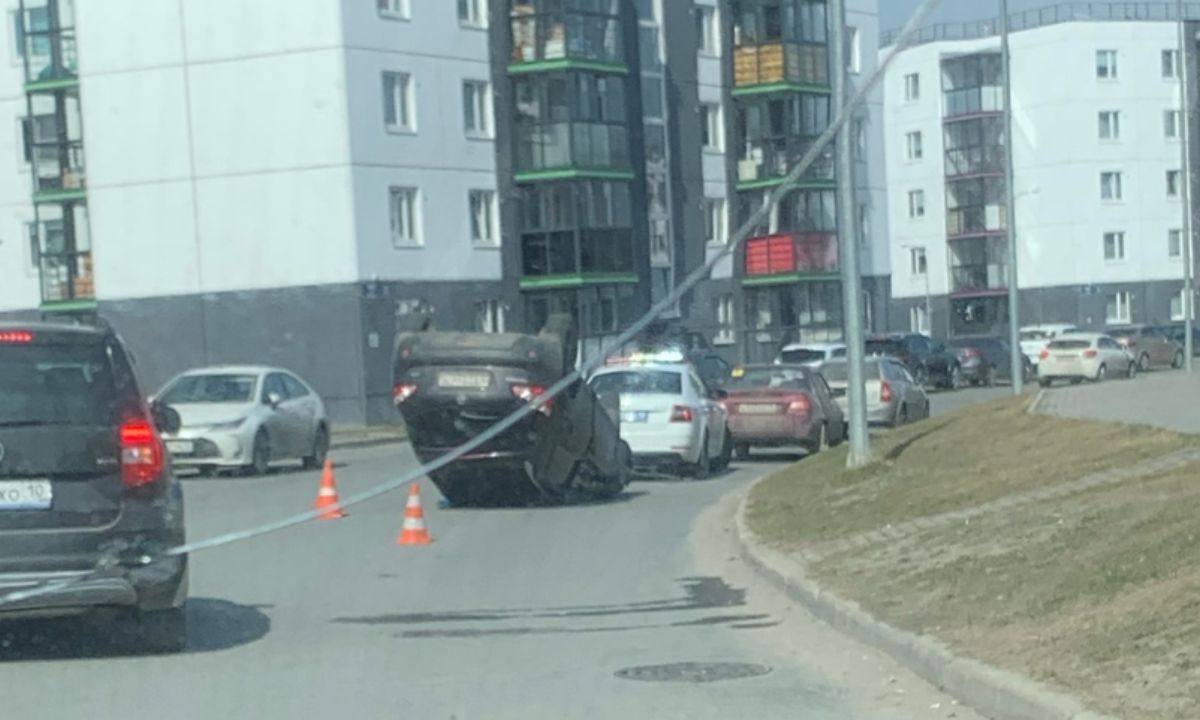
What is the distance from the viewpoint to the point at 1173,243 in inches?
3226

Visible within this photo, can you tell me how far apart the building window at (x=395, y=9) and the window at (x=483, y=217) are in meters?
5.09

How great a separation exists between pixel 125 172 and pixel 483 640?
4024 centimetres

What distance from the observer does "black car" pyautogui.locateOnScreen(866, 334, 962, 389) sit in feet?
191

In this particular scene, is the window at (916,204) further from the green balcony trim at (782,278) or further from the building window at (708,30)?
the building window at (708,30)

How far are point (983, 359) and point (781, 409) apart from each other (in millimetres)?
33582

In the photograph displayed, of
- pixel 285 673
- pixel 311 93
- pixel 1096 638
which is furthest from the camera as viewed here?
pixel 311 93

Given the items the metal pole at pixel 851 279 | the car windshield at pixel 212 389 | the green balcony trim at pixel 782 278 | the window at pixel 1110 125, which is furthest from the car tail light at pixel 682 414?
the window at pixel 1110 125

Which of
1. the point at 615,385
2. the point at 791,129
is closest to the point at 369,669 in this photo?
the point at 615,385

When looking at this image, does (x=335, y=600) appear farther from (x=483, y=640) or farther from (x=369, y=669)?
(x=369, y=669)

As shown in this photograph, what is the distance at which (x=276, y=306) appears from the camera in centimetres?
4916

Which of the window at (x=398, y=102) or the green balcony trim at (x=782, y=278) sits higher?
the window at (x=398, y=102)

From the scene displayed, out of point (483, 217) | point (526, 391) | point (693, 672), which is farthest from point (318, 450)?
point (483, 217)

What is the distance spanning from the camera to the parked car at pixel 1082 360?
186 ft

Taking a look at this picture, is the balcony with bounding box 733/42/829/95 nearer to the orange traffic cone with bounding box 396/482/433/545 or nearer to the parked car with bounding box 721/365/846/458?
the parked car with bounding box 721/365/846/458
